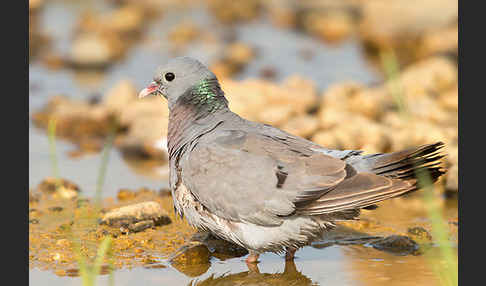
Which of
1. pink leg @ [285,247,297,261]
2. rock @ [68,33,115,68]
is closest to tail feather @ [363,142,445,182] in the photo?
pink leg @ [285,247,297,261]

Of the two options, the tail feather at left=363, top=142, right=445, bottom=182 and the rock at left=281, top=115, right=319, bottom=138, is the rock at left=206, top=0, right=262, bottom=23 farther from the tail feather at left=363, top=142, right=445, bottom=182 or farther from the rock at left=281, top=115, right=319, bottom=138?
the tail feather at left=363, top=142, right=445, bottom=182

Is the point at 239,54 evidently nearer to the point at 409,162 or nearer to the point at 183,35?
the point at 183,35

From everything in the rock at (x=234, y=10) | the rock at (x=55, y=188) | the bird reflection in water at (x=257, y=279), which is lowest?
the bird reflection in water at (x=257, y=279)

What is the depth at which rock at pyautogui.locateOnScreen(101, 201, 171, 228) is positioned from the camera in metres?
6.09

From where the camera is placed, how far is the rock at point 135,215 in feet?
20.0

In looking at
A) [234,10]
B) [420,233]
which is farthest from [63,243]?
[234,10]

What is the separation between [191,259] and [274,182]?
0.98 meters

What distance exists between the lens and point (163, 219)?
20.5ft

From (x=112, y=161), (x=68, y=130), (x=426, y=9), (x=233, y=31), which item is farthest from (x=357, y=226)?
(x=233, y=31)

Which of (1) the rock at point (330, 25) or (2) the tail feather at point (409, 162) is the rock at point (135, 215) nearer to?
(2) the tail feather at point (409, 162)

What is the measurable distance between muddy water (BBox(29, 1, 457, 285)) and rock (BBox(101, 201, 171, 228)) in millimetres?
759

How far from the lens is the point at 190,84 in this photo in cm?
586

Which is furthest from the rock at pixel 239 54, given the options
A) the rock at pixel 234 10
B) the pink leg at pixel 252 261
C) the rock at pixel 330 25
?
the pink leg at pixel 252 261

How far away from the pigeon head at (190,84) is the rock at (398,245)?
1.68 m
